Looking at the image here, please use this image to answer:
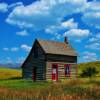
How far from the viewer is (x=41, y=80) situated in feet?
165

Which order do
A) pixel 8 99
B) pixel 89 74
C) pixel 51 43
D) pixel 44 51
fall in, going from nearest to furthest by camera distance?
pixel 8 99
pixel 44 51
pixel 51 43
pixel 89 74

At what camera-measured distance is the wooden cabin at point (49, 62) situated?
5041 centimetres

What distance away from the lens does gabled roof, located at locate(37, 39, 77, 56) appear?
50.9 metres

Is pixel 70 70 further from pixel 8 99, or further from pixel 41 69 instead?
pixel 8 99

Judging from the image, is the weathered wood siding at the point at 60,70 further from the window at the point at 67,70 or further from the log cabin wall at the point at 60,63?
the window at the point at 67,70

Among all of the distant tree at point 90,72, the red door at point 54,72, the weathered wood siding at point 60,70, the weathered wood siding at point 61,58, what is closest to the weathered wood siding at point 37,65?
the weathered wood siding at point 60,70

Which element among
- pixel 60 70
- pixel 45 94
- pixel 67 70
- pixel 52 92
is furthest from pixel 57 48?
pixel 45 94

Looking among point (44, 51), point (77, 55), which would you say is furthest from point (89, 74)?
point (44, 51)

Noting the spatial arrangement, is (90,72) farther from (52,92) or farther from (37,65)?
(52,92)

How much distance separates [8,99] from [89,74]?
52574 mm

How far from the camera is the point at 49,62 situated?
166ft

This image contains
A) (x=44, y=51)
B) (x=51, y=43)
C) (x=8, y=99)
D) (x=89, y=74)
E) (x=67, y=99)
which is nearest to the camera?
(x=8, y=99)

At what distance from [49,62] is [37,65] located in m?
2.17

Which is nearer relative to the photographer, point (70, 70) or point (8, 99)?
point (8, 99)
